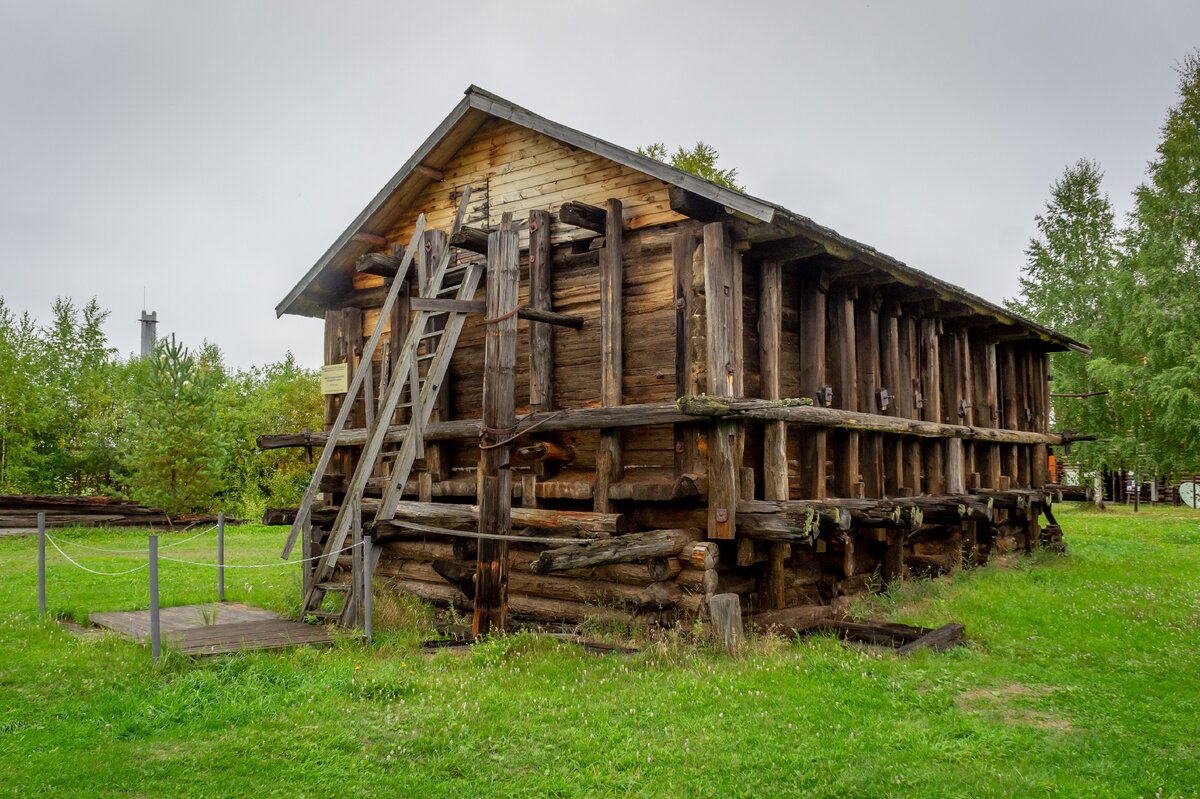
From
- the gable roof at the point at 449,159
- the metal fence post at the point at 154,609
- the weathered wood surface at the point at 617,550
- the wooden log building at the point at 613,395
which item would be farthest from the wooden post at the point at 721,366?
the metal fence post at the point at 154,609

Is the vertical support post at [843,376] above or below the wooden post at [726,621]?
above

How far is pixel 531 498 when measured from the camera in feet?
35.2

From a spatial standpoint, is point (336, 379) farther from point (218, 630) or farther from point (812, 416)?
point (812, 416)

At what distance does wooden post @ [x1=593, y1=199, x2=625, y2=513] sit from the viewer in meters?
9.97

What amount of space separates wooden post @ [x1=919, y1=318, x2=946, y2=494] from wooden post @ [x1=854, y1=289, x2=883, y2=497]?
1.95 metres

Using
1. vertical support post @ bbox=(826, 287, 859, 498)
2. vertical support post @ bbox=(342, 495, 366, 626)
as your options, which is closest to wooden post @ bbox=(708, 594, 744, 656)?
vertical support post @ bbox=(826, 287, 859, 498)

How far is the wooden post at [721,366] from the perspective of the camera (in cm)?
913

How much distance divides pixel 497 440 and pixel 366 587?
1.99m

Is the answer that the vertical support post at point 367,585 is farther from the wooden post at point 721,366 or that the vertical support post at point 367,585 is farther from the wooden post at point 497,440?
the wooden post at point 721,366

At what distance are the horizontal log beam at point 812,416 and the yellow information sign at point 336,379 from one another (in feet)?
22.2

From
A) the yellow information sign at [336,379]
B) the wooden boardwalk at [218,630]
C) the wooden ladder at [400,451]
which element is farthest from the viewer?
the yellow information sign at [336,379]

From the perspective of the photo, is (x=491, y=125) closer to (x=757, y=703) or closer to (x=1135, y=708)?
(x=757, y=703)

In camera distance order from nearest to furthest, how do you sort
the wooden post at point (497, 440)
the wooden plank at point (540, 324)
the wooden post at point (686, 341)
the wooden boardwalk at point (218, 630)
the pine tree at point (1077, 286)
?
the wooden boardwalk at point (218, 630) < the wooden post at point (497, 440) < the wooden post at point (686, 341) < the wooden plank at point (540, 324) < the pine tree at point (1077, 286)

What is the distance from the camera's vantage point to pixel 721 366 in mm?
9375
